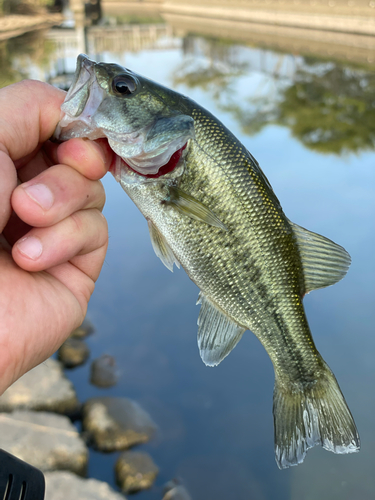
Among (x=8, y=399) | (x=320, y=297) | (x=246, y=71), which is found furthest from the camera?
(x=246, y=71)

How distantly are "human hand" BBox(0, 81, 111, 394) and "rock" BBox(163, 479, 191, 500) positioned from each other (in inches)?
174

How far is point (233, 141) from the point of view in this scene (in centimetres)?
192

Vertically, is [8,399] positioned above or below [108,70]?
below

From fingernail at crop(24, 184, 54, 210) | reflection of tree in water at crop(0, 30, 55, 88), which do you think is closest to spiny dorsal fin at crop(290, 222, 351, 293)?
fingernail at crop(24, 184, 54, 210)

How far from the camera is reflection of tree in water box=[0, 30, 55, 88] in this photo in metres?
21.5

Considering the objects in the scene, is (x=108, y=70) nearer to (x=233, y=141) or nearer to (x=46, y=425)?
(x=233, y=141)

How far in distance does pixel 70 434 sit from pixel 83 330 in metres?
2.86

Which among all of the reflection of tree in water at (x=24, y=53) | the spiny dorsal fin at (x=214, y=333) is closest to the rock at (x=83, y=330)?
the spiny dorsal fin at (x=214, y=333)

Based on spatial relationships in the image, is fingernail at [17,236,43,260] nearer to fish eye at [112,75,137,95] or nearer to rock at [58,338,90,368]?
fish eye at [112,75,137,95]

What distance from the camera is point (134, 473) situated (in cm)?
521

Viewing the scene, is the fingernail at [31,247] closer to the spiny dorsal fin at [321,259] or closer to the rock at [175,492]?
the spiny dorsal fin at [321,259]

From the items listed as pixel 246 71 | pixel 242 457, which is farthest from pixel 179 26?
pixel 242 457

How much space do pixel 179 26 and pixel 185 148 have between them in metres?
46.1

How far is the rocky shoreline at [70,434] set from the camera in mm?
4625
